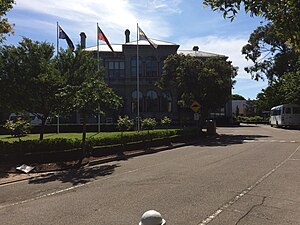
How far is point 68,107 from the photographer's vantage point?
17.9 meters

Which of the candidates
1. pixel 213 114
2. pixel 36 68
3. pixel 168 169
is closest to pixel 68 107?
pixel 36 68

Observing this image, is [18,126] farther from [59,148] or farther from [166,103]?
[166,103]

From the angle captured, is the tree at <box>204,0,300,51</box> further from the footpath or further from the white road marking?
the footpath

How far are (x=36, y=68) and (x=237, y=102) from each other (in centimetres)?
9529

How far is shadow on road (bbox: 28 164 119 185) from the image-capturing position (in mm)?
11437

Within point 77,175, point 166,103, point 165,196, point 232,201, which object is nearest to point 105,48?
point 166,103

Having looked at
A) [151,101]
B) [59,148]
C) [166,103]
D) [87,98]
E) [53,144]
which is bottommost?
[59,148]

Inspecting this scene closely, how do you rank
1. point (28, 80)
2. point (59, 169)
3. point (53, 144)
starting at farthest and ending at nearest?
point (28, 80) < point (53, 144) < point (59, 169)

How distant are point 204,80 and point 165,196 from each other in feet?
78.9

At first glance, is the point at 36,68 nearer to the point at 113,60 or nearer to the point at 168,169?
the point at 168,169

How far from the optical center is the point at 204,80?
3122cm

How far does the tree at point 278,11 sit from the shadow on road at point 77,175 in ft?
25.4

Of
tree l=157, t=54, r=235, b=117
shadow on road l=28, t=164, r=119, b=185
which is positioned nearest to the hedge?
shadow on road l=28, t=164, r=119, b=185

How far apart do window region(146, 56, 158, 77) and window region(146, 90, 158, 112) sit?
9.25ft
